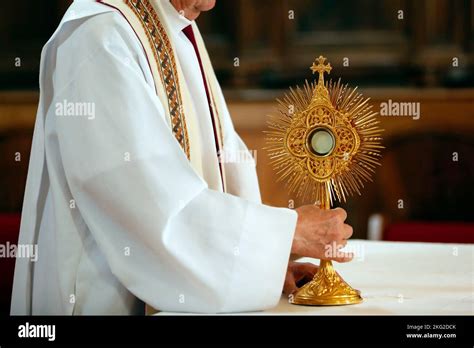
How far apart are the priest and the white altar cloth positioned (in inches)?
4.0

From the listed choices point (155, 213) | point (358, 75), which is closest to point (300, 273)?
point (155, 213)

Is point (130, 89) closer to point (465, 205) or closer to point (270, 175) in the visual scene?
point (270, 175)

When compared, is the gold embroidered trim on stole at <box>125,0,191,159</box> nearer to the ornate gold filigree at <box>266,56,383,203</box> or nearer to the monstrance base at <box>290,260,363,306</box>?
the ornate gold filigree at <box>266,56,383,203</box>

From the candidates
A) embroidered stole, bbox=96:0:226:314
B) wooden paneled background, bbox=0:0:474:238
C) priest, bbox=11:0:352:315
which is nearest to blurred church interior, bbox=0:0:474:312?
wooden paneled background, bbox=0:0:474:238

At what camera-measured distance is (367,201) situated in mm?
6273

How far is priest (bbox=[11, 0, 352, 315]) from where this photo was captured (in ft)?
6.98

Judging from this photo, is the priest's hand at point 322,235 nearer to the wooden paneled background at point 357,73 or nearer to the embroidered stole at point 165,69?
the embroidered stole at point 165,69

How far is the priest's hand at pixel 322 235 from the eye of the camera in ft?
7.22

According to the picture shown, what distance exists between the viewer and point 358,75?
21.3 ft

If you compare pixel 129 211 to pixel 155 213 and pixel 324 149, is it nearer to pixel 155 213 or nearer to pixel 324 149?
pixel 155 213

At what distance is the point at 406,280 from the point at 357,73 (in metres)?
4.05

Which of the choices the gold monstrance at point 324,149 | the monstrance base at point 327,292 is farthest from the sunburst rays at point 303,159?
the monstrance base at point 327,292

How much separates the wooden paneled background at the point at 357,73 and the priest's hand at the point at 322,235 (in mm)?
3639
